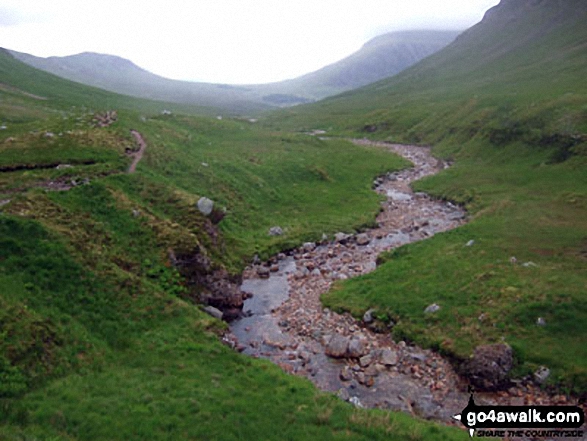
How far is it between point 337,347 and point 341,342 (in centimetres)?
45

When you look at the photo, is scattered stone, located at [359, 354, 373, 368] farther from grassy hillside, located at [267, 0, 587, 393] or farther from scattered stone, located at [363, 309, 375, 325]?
scattered stone, located at [363, 309, 375, 325]

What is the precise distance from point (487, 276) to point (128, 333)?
86.0ft

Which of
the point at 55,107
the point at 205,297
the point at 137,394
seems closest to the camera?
the point at 137,394

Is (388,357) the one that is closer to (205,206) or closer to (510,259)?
(510,259)

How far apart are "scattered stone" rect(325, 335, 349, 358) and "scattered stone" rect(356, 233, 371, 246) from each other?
1992 centimetres

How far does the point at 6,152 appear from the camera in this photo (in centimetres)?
4156

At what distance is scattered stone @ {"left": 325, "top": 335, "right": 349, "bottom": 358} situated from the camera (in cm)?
2648

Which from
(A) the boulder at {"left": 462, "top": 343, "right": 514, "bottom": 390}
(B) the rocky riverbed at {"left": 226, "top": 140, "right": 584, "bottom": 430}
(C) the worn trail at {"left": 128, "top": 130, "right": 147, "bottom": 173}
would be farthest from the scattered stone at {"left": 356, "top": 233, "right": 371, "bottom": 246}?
(C) the worn trail at {"left": 128, "top": 130, "right": 147, "bottom": 173}

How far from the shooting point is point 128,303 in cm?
2636

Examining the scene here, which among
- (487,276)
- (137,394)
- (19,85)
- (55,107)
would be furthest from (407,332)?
(19,85)

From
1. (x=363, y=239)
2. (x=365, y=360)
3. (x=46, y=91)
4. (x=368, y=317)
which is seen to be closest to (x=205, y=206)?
A: (x=363, y=239)

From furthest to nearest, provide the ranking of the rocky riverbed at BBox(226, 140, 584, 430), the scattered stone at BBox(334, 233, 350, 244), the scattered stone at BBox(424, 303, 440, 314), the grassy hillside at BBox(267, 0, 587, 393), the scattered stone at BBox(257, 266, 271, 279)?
the scattered stone at BBox(334, 233, 350, 244), the scattered stone at BBox(257, 266, 271, 279), the scattered stone at BBox(424, 303, 440, 314), the grassy hillside at BBox(267, 0, 587, 393), the rocky riverbed at BBox(226, 140, 584, 430)

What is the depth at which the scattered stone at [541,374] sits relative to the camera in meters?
22.9

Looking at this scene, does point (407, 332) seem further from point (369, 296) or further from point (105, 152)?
point (105, 152)
